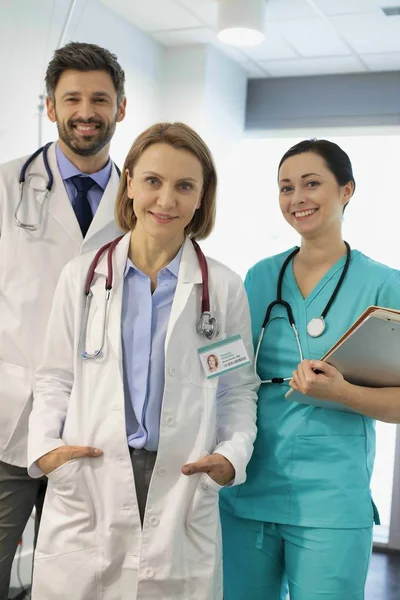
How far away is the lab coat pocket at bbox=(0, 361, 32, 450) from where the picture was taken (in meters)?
1.91

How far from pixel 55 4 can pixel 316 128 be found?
→ 2.21 m

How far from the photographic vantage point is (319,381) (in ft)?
5.55

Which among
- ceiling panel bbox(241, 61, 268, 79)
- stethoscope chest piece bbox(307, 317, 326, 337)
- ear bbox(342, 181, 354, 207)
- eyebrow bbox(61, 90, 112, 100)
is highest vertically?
ceiling panel bbox(241, 61, 268, 79)

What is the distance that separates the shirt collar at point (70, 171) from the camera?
Answer: 6.77 feet

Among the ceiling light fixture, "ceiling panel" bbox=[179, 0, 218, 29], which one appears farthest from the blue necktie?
"ceiling panel" bbox=[179, 0, 218, 29]

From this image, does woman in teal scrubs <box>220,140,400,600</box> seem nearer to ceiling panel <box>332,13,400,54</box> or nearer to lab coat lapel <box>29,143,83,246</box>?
lab coat lapel <box>29,143,83,246</box>

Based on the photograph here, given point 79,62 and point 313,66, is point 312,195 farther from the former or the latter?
point 313,66

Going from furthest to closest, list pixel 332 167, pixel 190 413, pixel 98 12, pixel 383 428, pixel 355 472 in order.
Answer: pixel 383 428
pixel 98 12
pixel 332 167
pixel 355 472
pixel 190 413

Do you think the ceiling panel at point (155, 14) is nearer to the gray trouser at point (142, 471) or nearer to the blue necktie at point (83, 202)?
the blue necktie at point (83, 202)

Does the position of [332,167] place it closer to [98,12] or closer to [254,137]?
[98,12]

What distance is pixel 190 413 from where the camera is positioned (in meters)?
1.65

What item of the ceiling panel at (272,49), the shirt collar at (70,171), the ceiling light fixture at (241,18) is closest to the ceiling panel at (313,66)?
the ceiling panel at (272,49)

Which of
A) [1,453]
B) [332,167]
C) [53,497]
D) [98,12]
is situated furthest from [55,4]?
[53,497]

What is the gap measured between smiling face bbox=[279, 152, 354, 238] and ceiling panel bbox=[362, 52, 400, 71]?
287 cm
